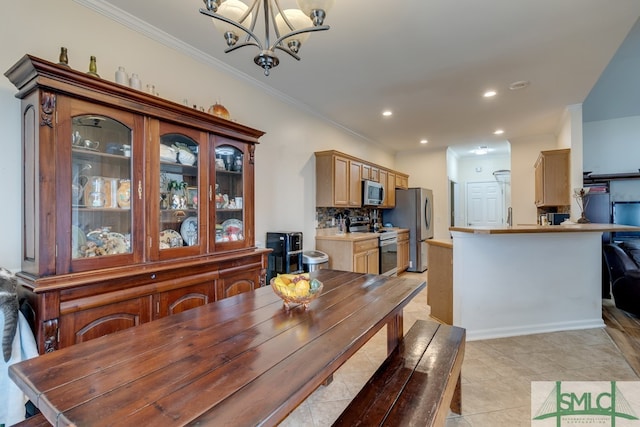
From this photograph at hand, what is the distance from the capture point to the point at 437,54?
2.78 metres

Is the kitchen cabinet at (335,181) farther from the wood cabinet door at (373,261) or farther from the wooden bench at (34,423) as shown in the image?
the wooden bench at (34,423)

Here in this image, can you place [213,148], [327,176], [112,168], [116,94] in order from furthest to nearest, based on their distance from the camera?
1. [327,176]
2. [213,148]
3. [112,168]
4. [116,94]

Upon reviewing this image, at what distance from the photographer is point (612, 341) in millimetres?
2801

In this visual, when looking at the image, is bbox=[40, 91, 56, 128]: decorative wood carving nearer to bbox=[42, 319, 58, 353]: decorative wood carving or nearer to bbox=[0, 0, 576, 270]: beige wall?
bbox=[0, 0, 576, 270]: beige wall

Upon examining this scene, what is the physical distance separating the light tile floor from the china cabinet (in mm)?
Answer: 1109

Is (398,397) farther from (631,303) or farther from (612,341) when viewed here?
(631,303)

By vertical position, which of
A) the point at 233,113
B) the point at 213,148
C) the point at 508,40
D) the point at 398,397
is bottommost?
the point at 398,397

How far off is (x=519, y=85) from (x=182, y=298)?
4007mm

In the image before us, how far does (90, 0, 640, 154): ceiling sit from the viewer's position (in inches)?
86.3

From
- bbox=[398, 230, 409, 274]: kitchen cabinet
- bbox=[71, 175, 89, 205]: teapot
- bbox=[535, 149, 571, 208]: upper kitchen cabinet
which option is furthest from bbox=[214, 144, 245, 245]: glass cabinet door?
bbox=[535, 149, 571, 208]: upper kitchen cabinet

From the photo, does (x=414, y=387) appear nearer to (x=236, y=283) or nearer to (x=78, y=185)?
(x=236, y=283)

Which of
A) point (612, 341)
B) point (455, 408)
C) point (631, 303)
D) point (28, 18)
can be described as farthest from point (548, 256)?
point (28, 18)

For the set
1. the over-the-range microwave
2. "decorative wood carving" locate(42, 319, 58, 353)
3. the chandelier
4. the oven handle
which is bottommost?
"decorative wood carving" locate(42, 319, 58, 353)

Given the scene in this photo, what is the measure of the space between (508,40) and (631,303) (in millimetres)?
3248
